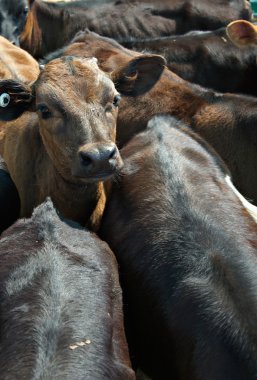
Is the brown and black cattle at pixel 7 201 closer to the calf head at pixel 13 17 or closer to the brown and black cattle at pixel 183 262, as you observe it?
the brown and black cattle at pixel 183 262

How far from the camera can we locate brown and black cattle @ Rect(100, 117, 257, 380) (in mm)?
3318

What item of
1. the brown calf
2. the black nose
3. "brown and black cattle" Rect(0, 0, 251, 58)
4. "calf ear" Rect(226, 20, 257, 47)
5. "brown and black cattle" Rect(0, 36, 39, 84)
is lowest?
"brown and black cattle" Rect(0, 0, 251, 58)

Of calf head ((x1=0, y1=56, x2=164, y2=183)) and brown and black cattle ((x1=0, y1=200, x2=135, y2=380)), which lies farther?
calf head ((x1=0, y1=56, x2=164, y2=183))

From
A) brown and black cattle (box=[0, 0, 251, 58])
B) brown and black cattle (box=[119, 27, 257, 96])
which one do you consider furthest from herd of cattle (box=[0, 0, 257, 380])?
brown and black cattle (box=[0, 0, 251, 58])

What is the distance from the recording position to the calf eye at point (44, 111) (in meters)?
4.55

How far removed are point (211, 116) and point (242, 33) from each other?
1.41 metres

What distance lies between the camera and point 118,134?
19.0 feet

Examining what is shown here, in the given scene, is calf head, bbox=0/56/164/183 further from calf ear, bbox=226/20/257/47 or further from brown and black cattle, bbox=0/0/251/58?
brown and black cattle, bbox=0/0/251/58

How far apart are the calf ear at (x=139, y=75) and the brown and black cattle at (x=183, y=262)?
0.62 m

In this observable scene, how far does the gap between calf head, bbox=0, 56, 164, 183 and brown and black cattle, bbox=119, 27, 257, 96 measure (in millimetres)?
2340

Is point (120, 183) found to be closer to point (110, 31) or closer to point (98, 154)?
point (98, 154)

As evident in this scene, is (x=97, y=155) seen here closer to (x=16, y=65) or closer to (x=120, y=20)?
(x=16, y=65)

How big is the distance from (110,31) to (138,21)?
0.40m

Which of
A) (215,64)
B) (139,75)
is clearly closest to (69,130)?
(139,75)
